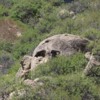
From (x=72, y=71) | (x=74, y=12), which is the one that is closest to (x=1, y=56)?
(x=74, y=12)

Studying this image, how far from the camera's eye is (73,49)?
37625 mm

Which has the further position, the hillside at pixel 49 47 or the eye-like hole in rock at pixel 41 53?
the eye-like hole in rock at pixel 41 53

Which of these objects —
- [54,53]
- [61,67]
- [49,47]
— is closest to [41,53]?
[49,47]

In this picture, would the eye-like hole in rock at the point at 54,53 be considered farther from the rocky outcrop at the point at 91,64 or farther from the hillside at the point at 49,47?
the rocky outcrop at the point at 91,64

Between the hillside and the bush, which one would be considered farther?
the bush

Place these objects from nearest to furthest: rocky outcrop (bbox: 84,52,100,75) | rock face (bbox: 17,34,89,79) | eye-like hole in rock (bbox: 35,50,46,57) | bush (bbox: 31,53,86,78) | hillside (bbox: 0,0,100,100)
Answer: hillside (bbox: 0,0,100,100), rocky outcrop (bbox: 84,52,100,75), bush (bbox: 31,53,86,78), rock face (bbox: 17,34,89,79), eye-like hole in rock (bbox: 35,50,46,57)

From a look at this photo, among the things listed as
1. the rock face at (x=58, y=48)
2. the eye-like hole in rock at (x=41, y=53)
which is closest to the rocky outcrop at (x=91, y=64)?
the rock face at (x=58, y=48)

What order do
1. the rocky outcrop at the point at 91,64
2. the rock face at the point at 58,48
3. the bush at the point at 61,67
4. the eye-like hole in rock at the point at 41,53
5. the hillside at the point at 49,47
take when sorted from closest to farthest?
the hillside at the point at 49,47 < the rocky outcrop at the point at 91,64 < the bush at the point at 61,67 < the rock face at the point at 58,48 < the eye-like hole in rock at the point at 41,53

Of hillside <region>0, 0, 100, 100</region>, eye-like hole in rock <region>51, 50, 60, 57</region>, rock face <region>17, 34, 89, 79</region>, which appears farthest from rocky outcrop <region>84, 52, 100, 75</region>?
eye-like hole in rock <region>51, 50, 60, 57</region>

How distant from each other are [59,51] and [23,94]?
10175 millimetres

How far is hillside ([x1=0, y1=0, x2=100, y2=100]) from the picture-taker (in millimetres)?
29219

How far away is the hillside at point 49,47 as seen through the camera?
29219 millimetres

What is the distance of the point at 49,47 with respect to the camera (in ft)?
125

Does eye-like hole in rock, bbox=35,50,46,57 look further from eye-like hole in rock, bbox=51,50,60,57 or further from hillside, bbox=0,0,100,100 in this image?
eye-like hole in rock, bbox=51,50,60,57
